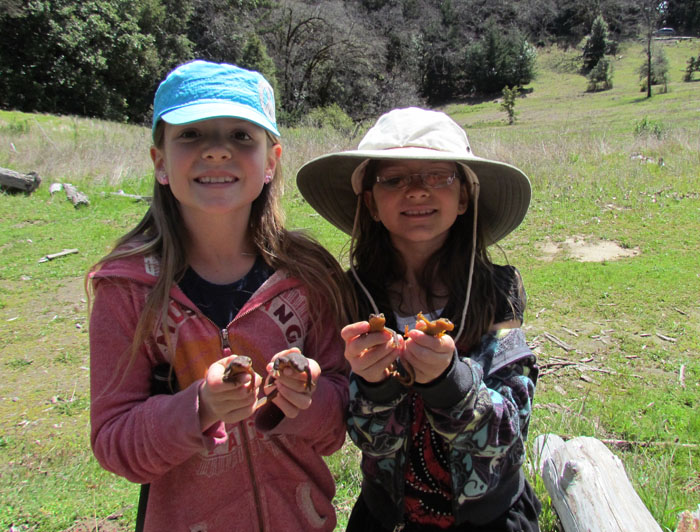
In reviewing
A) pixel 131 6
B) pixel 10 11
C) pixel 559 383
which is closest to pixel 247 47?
pixel 131 6

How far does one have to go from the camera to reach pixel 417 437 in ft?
5.78

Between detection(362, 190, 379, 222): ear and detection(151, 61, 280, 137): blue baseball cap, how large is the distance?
1.72ft

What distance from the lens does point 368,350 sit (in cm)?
141

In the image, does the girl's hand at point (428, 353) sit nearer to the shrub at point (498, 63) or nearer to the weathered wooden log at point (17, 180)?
the weathered wooden log at point (17, 180)

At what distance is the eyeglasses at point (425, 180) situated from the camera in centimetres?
188

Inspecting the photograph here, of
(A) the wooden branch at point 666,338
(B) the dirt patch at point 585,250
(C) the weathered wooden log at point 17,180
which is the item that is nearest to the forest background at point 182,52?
(C) the weathered wooden log at point 17,180

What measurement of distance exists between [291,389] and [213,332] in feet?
1.28

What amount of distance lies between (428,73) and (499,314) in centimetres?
7015

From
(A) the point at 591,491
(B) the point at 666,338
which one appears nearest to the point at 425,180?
(A) the point at 591,491

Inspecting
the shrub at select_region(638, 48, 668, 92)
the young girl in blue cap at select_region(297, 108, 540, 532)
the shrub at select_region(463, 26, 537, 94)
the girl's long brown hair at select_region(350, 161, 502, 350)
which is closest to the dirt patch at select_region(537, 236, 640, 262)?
the young girl in blue cap at select_region(297, 108, 540, 532)

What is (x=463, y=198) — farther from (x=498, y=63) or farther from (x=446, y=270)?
(x=498, y=63)

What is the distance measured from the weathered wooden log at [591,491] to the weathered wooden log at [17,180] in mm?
10931

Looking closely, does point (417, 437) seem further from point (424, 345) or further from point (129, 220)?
point (129, 220)

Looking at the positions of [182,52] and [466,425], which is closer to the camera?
[466,425]
